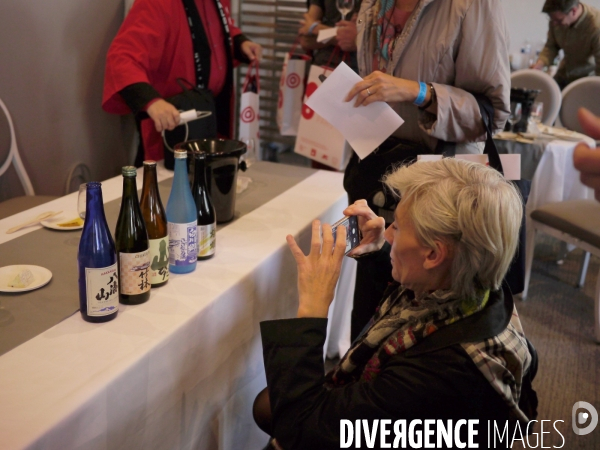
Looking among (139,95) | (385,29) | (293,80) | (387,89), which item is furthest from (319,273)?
(293,80)

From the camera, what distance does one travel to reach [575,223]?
8.27 feet

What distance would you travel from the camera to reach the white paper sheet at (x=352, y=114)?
147cm

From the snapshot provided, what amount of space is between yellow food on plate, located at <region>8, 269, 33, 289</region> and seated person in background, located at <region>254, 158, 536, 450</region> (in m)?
0.51

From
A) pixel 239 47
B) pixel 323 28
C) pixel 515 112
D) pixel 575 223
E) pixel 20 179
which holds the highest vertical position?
pixel 323 28

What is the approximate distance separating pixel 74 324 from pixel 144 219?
23cm

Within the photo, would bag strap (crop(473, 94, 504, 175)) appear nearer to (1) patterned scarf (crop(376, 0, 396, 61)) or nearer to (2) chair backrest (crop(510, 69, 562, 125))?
(1) patterned scarf (crop(376, 0, 396, 61))

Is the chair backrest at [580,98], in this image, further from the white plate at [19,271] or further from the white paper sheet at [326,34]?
the white plate at [19,271]

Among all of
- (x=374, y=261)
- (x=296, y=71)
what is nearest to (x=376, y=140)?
(x=374, y=261)

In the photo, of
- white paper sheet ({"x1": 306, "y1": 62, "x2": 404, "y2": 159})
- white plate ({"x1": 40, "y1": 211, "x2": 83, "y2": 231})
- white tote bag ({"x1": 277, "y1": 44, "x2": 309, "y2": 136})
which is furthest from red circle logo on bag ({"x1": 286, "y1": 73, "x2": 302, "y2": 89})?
white plate ({"x1": 40, "y1": 211, "x2": 83, "y2": 231})

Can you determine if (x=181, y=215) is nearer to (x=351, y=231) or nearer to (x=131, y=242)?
(x=131, y=242)

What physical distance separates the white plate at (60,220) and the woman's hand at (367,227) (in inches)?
27.7

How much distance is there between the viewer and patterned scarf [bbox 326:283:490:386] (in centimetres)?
96

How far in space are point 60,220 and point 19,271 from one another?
1.06ft

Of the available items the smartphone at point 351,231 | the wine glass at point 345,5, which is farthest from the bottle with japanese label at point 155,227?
the wine glass at point 345,5
